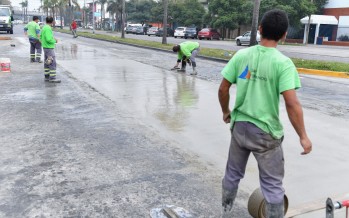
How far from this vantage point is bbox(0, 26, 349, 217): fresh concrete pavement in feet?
12.6

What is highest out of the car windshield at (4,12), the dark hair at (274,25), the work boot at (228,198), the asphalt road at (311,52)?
the car windshield at (4,12)

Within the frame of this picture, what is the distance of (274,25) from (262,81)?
407 millimetres

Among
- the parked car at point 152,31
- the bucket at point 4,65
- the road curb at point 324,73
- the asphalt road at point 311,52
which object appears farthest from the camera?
the parked car at point 152,31

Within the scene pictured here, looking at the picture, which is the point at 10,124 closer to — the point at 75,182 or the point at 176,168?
the point at 75,182

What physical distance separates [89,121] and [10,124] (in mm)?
1259

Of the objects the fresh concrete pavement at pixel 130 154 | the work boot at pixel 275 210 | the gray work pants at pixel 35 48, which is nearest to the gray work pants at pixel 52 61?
the fresh concrete pavement at pixel 130 154

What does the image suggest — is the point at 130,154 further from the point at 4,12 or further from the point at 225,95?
the point at 4,12

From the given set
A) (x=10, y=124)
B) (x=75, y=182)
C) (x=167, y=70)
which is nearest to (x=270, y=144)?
(x=75, y=182)

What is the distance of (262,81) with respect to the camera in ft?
9.60

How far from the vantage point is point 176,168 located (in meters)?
4.70

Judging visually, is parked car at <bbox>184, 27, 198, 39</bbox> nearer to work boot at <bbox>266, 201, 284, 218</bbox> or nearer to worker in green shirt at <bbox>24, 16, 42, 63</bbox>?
worker in green shirt at <bbox>24, 16, 42, 63</bbox>

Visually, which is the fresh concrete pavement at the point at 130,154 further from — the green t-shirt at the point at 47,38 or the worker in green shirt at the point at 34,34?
the worker in green shirt at the point at 34,34

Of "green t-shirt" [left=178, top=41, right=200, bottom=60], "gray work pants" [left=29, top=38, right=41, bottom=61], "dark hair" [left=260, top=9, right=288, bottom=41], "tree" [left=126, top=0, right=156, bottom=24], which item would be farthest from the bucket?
"tree" [left=126, top=0, right=156, bottom=24]

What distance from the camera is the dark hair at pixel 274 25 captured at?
9.45 feet
